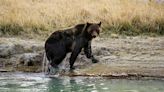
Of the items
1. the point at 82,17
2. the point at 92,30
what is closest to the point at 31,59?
the point at 92,30

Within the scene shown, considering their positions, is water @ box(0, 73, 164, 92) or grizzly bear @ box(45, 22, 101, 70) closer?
water @ box(0, 73, 164, 92)

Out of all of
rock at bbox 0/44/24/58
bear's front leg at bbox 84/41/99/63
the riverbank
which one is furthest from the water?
rock at bbox 0/44/24/58

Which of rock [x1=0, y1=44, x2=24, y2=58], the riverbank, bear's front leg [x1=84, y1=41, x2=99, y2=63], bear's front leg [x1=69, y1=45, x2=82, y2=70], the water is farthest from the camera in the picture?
rock [x1=0, y1=44, x2=24, y2=58]

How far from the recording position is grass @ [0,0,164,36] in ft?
54.8

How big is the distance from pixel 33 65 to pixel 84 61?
1235 mm

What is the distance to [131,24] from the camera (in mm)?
16969

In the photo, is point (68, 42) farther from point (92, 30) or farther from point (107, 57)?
point (107, 57)

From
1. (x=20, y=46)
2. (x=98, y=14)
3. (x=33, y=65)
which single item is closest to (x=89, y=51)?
(x=33, y=65)

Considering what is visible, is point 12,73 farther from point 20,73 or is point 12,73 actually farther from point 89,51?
point 89,51

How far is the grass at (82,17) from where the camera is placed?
54.8 ft

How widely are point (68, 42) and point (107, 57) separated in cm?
120

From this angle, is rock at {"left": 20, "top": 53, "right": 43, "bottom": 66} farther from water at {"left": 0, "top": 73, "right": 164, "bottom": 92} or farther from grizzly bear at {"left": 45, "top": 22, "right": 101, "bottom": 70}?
water at {"left": 0, "top": 73, "right": 164, "bottom": 92}

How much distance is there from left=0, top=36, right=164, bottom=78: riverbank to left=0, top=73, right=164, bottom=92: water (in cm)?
44

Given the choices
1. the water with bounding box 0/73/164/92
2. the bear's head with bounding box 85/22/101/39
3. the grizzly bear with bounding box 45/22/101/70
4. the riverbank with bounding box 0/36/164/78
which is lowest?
the riverbank with bounding box 0/36/164/78
